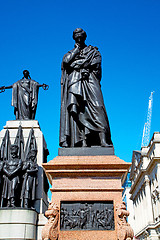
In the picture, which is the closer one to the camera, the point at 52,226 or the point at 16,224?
the point at 52,226

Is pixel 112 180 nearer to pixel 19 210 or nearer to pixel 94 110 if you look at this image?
pixel 94 110

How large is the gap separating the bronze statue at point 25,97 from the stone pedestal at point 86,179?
826 cm

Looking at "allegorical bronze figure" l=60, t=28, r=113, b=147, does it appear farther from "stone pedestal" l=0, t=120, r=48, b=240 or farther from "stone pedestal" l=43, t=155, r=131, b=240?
"stone pedestal" l=0, t=120, r=48, b=240

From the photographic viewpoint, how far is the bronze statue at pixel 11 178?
10.3 meters

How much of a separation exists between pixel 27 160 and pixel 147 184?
1690 inches

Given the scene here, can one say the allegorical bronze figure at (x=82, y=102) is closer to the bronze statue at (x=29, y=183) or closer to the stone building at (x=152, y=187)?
the bronze statue at (x=29, y=183)

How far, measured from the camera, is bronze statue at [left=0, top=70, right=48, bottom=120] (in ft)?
45.1

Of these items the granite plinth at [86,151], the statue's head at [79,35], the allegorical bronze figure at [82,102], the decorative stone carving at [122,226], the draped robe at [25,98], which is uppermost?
the draped robe at [25,98]

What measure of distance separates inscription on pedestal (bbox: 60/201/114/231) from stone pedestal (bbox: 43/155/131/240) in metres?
0.06

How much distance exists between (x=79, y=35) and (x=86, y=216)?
505 cm

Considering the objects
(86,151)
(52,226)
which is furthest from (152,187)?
(52,226)

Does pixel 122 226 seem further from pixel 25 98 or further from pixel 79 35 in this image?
pixel 25 98

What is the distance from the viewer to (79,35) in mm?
7688

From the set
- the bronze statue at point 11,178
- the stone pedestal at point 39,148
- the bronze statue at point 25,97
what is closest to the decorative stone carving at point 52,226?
the bronze statue at point 11,178
